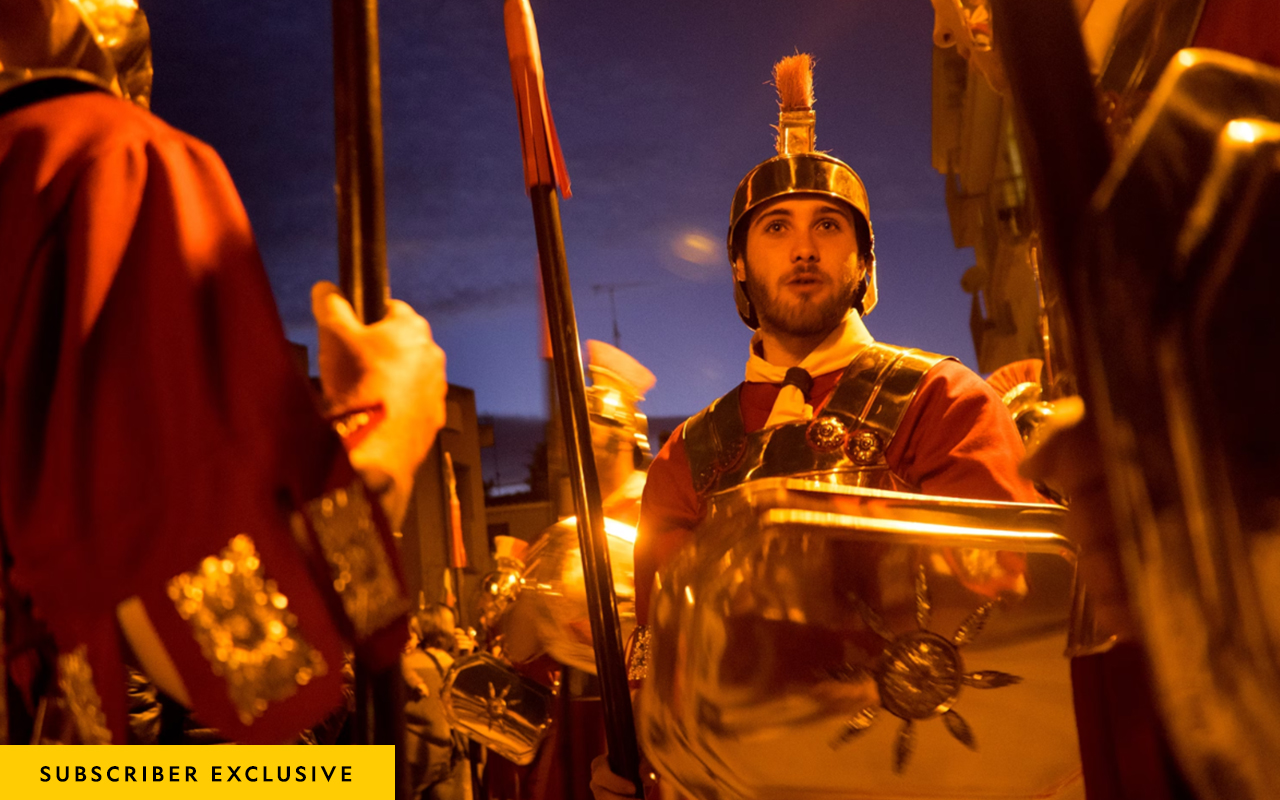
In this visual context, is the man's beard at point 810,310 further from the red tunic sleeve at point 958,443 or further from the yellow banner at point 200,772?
the yellow banner at point 200,772

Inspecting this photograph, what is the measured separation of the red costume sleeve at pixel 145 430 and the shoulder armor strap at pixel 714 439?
61.0 inches

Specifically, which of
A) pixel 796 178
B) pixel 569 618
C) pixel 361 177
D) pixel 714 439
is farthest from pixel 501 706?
pixel 361 177

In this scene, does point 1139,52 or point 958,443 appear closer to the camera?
point 1139,52

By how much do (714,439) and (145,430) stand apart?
1752 millimetres

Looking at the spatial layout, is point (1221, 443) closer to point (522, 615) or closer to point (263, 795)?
point (263, 795)

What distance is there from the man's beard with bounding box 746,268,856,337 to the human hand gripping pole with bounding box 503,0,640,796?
1118 mm

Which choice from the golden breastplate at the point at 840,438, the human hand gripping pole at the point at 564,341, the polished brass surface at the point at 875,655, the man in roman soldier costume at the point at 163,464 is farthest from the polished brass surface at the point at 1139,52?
the golden breastplate at the point at 840,438

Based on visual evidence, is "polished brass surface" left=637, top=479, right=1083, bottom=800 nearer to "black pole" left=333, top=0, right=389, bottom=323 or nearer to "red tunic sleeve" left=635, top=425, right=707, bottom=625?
"black pole" left=333, top=0, right=389, bottom=323

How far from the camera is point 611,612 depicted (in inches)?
63.1

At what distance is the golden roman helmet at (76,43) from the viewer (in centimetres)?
109

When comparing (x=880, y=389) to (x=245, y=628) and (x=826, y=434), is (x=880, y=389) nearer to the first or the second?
(x=826, y=434)

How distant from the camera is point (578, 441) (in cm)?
160

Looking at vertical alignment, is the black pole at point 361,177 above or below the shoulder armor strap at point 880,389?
above

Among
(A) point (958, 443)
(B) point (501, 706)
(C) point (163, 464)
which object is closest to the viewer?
(C) point (163, 464)
